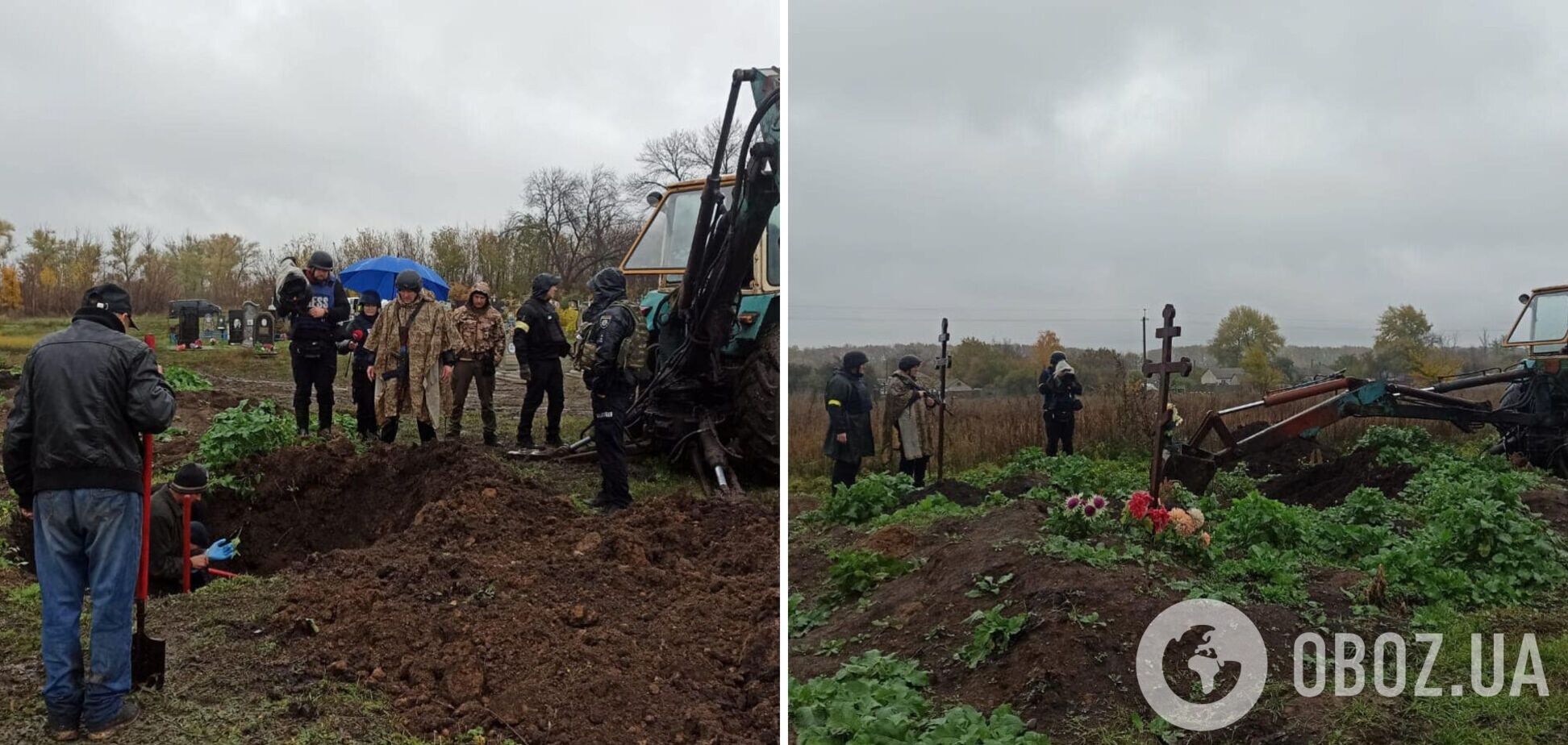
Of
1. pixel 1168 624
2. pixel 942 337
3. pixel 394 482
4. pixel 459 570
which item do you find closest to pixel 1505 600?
pixel 1168 624

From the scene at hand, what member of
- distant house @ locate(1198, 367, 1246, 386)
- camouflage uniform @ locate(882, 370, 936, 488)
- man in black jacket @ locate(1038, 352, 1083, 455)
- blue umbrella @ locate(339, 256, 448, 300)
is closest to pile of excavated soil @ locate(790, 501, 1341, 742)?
camouflage uniform @ locate(882, 370, 936, 488)

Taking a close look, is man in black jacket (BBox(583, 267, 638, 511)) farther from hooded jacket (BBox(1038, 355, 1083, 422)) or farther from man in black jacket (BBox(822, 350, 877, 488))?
hooded jacket (BBox(1038, 355, 1083, 422))

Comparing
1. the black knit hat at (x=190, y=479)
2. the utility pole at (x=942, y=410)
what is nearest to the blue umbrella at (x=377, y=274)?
the utility pole at (x=942, y=410)

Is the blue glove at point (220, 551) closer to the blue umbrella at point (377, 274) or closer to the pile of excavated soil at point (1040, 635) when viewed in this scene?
the pile of excavated soil at point (1040, 635)

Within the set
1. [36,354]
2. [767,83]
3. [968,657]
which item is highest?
[767,83]

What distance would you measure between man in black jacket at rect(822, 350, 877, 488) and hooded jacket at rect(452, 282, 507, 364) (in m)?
2.63

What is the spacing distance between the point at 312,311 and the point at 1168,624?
239 inches

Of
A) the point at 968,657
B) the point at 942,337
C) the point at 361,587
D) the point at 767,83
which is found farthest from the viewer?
the point at 942,337

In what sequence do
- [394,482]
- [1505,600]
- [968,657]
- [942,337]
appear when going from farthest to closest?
1. [942,337]
2. [394,482]
3. [1505,600]
4. [968,657]

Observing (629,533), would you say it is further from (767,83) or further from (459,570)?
(767,83)

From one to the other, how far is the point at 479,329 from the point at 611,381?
199 cm

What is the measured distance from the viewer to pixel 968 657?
11.9 feet

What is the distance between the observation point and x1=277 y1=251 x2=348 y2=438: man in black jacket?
23.7ft

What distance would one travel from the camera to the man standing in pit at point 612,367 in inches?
235
